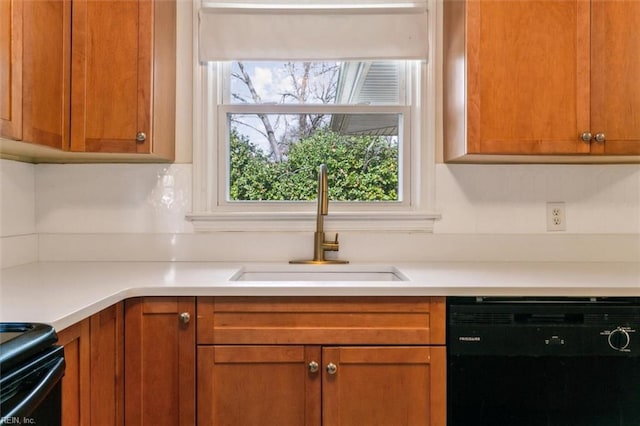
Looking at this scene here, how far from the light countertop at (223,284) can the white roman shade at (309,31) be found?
3.06 feet

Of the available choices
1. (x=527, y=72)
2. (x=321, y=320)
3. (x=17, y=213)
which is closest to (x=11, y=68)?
(x=17, y=213)

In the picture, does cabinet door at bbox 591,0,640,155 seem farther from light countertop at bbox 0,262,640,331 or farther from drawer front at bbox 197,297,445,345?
drawer front at bbox 197,297,445,345

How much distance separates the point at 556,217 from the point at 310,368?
1311 millimetres

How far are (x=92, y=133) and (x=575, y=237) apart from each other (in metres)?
2.04

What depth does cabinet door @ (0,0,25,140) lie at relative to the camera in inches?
49.1

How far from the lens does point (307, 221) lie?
1898mm

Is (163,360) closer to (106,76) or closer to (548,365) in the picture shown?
(106,76)

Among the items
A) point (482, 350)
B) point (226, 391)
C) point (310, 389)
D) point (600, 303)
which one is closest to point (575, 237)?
point (600, 303)

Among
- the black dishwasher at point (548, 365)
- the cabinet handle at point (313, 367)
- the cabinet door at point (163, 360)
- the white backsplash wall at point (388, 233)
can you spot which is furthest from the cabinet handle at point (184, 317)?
the black dishwasher at point (548, 365)

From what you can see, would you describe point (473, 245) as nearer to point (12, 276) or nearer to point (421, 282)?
point (421, 282)

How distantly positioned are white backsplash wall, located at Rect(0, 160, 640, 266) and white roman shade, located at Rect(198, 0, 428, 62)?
564 mm

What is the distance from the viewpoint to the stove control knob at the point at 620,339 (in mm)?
1292

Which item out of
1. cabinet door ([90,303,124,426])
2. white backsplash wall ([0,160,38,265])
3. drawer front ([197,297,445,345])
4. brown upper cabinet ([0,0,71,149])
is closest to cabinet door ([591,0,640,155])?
drawer front ([197,297,445,345])

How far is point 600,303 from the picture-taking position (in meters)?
1.31
